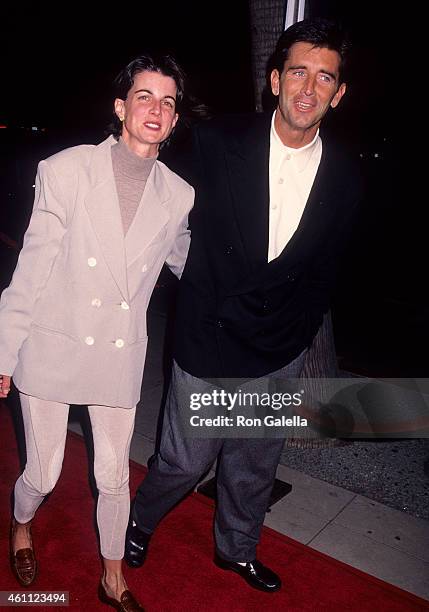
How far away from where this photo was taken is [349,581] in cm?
280

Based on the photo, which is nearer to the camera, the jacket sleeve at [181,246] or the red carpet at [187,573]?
Answer: the jacket sleeve at [181,246]

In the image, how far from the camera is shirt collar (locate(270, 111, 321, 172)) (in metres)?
2.37

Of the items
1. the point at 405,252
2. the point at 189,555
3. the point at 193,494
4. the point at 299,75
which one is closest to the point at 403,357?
the point at 193,494

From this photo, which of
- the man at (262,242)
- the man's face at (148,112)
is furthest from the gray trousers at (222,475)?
the man's face at (148,112)

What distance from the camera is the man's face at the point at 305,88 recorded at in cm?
226

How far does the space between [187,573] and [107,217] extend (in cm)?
173

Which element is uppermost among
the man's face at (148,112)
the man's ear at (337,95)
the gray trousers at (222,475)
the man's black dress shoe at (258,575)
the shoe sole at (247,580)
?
the man's ear at (337,95)

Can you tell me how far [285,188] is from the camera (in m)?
2.39

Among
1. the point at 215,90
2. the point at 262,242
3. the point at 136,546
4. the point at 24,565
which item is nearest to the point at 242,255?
the point at 262,242

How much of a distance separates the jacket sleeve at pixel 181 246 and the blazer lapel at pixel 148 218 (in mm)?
135

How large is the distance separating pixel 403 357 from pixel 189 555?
4.74 metres

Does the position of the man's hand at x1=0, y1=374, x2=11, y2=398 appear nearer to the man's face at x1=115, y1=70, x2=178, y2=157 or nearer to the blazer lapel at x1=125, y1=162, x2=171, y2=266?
the blazer lapel at x1=125, y1=162, x2=171, y2=266

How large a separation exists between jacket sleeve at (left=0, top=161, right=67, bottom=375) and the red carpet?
1.13 meters

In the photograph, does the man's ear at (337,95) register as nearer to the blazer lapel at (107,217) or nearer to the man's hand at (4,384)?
the blazer lapel at (107,217)
